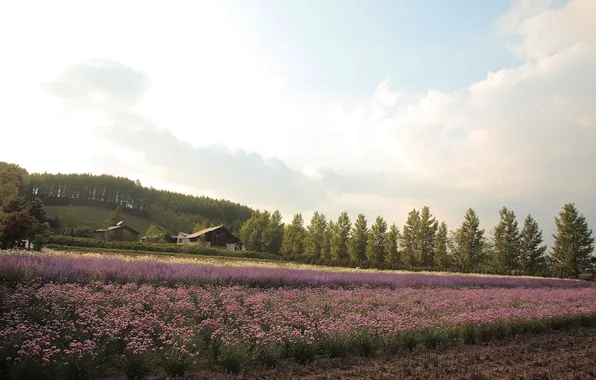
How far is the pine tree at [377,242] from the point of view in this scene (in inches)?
1850

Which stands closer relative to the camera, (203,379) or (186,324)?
(203,379)

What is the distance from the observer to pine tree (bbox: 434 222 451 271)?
42938mm

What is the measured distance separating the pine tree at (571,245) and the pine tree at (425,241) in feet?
46.3

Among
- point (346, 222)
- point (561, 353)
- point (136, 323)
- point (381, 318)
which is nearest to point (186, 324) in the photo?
point (136, 323)

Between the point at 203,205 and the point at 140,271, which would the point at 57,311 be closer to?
the point at 140,271

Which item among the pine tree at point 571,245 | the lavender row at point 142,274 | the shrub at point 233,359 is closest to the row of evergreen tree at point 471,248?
the pine tree at point 571,245

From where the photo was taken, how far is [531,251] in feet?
148

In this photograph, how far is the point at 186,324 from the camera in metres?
6.92

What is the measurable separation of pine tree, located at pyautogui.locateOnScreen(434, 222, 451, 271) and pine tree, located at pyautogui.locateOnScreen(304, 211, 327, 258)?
17.0 m

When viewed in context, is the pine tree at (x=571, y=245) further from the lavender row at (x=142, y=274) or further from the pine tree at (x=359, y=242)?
the lavender row at (x=142, y=274)

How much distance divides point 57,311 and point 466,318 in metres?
8.98

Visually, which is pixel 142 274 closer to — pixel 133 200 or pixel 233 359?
pixel 233 359

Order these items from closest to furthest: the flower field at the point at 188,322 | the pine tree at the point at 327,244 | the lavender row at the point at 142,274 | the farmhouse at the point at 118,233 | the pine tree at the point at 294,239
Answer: the flower field at the point at 188,322
the lavender row at the point at 142,274
the pine tree at the point at 327,244
the pine tree at the point at 294,239
the farmhouse at the point at 118,233

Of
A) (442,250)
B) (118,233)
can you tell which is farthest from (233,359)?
(118,233)
